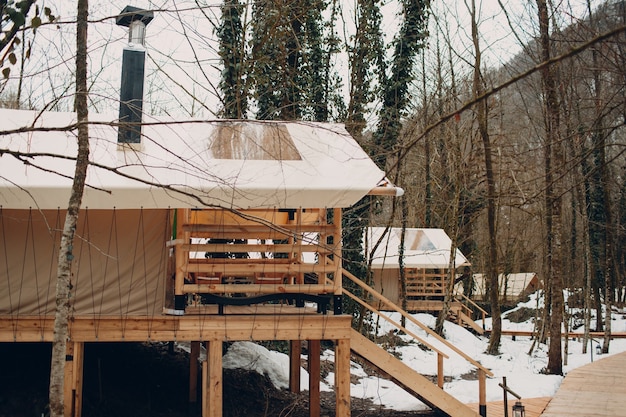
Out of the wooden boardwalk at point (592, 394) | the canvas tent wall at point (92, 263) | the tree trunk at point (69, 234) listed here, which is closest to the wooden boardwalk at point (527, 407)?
the wooden boardwalk at point (592, 394)

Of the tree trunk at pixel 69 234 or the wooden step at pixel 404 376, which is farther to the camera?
the wooden step at pixel 404 376

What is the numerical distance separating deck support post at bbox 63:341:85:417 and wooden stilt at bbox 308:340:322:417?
128 inches

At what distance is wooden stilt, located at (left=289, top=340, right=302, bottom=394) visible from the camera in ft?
36.9

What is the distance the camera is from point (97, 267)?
879 cm

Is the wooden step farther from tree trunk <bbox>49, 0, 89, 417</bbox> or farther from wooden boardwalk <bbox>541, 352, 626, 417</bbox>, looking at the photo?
tree trunk <bbox>49, 0, 89, 417</bbox>

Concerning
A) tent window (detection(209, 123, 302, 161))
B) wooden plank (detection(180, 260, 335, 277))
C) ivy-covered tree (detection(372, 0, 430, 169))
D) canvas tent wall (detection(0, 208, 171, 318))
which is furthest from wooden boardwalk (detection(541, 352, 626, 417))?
ivy-covered tree (detection(372, 0, 430, 169))

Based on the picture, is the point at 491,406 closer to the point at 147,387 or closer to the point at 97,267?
the point at 147,387

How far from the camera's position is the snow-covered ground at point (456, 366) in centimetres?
1212

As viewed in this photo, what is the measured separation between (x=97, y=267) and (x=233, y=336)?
2071mm

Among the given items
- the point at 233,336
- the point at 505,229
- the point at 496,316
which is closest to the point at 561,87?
the point at 496,316

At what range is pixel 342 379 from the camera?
867 cm

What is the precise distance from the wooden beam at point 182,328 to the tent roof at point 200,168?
1470 mm

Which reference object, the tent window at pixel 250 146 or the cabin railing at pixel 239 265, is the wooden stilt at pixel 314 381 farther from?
the tent window at pixel 250 146

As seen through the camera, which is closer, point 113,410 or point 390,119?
point 113,410
